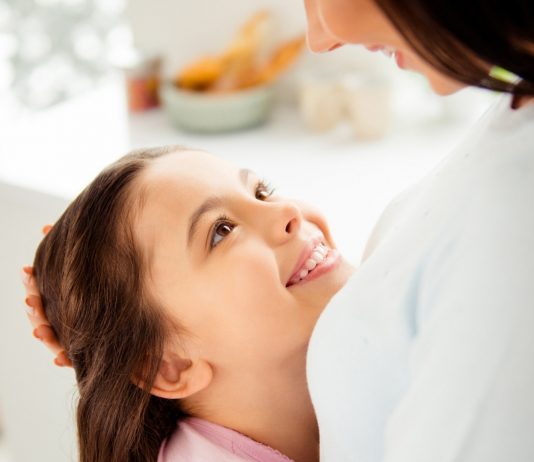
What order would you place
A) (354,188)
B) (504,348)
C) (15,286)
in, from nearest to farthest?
1. (504,348)
2. (354,188)
3. (15,286)

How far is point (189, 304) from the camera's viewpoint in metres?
0.89

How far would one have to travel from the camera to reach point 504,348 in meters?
0.53

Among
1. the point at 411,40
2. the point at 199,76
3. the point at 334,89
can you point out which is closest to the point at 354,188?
the point at 334,89

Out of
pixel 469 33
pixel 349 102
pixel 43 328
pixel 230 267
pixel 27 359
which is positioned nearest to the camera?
pixel 469 33

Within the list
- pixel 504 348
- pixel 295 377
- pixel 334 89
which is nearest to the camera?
pixel 504 348

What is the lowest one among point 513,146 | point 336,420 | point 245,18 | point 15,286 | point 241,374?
point 15,286

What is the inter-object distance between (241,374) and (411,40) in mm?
504

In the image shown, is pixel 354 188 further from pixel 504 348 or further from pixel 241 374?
pixel 504 348

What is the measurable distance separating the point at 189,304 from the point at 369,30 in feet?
1.36

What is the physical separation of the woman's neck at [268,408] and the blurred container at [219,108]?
0.82 metres

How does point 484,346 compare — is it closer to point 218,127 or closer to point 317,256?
point 317,256

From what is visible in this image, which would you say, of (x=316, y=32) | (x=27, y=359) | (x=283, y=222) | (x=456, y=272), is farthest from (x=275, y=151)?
(x=456, y=272)

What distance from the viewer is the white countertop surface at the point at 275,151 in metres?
1.38

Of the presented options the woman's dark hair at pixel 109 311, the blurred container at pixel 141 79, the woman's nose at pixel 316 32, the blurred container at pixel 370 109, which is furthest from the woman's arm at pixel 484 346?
the blurred container at pixel 141 79
